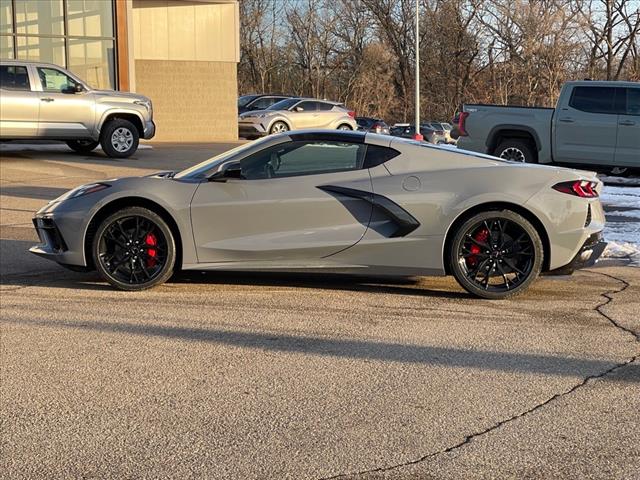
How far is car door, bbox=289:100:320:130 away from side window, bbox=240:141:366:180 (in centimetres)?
2248

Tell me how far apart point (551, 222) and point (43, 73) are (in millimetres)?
13261

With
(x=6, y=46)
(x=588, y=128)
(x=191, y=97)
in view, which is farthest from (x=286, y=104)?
(x=588, y=128)

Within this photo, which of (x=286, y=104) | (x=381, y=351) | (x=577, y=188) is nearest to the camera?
(x=381, y=351)

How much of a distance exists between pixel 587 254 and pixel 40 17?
19.1m

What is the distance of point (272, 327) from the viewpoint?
5.84 m

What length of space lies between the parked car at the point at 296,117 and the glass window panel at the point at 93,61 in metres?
7.30

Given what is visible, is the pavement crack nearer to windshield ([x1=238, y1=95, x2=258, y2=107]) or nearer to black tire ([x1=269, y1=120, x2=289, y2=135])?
black tire ([x1=269, y1=120, x2=289, y2=135])

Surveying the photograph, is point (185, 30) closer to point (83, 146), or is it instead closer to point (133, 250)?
point (83, 146)

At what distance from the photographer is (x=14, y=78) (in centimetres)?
1666

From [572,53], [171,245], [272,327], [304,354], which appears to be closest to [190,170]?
[171,245]

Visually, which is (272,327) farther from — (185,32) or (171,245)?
(185,32)

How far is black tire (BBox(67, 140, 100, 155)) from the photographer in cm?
1908

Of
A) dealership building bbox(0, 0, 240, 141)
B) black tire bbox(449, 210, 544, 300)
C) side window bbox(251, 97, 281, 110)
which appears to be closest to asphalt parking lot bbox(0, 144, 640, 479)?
black tire bbox(449, 210, 544, 300)

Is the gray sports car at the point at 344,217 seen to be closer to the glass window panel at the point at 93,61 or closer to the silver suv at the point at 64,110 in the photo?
the silver suv at the point at 64,110
